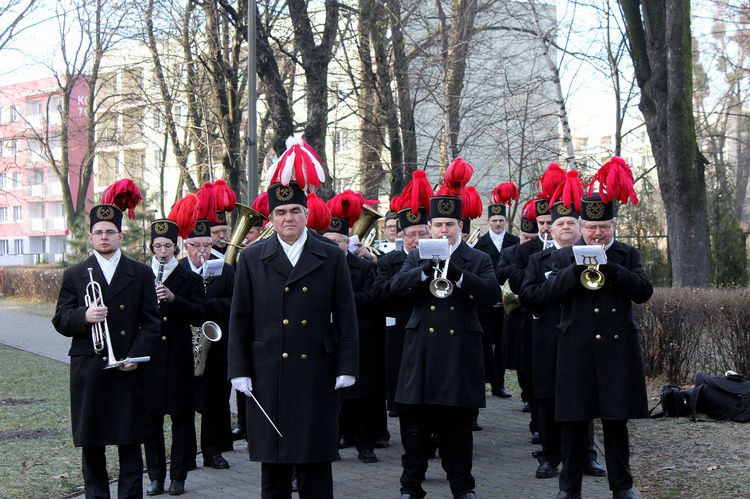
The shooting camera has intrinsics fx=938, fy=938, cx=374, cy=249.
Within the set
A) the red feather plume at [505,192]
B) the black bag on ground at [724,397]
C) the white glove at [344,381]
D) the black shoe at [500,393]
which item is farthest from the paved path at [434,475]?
the red feather plume at [505,192]

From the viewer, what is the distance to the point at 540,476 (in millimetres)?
8336

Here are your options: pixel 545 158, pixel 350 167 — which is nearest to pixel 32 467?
pixel 545 158

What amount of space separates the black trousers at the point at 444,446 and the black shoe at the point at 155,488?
2129 millimetres

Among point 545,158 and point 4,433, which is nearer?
point 4,433

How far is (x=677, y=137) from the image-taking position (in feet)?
55.6

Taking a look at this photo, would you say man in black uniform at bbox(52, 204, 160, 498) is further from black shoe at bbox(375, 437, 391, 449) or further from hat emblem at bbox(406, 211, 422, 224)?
black shoe at bbox(375, 437, 391, 449)

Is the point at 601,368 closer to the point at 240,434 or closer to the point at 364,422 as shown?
the point at 364,422

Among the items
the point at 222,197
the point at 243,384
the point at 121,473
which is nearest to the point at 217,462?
the point at 121,473

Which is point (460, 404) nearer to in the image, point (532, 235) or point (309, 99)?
point (532, 235)

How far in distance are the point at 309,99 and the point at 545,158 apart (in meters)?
5.81

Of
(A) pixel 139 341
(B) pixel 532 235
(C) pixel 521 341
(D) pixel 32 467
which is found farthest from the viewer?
(B) pixel 532 235

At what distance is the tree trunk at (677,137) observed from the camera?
16.8 m

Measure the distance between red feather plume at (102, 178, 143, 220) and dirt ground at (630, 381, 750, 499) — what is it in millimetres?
4906

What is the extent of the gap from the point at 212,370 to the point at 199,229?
4.48ft
